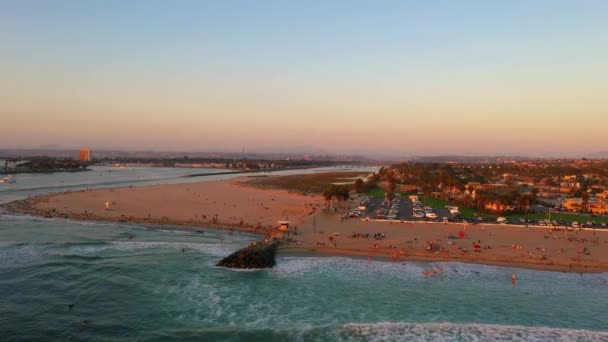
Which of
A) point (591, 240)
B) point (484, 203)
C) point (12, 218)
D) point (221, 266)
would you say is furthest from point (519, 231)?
point (12, 218)

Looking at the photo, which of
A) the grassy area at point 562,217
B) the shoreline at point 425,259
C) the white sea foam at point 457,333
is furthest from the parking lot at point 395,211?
the white sea foam at point 457,333

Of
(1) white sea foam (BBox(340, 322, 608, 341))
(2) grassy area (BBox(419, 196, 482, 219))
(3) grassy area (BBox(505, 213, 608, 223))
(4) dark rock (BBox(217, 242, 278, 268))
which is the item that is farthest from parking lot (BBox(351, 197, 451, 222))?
(1) white sea foam (BBox(340, 322, 608, 341))

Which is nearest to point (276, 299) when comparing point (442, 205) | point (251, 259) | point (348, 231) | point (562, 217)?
point (251, 259)

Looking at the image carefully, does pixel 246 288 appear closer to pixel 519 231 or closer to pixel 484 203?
pixel 519 231

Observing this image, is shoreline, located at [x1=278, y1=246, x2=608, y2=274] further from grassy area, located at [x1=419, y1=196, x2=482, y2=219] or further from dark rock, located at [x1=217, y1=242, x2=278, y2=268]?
grassy area, located at [x1=419, y1=196, x2=482, y2=219]

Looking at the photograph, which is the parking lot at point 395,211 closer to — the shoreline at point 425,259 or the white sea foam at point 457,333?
the shoreline at point 425,259
